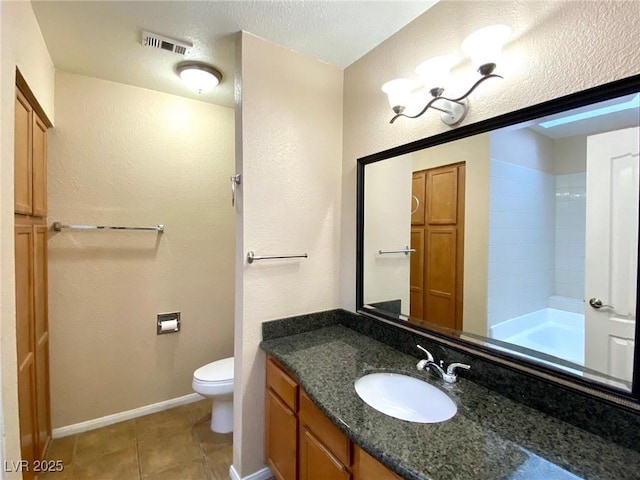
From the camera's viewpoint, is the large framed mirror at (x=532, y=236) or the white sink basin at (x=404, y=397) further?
the white sink basin at (x=404, y=397)

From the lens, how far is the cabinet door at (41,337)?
174cm

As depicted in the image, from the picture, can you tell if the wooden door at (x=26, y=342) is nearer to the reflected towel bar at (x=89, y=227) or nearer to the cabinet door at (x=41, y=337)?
the cabinet door at (x=41, y=337)

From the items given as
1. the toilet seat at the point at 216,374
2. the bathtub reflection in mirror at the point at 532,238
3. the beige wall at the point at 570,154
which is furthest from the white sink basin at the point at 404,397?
the toilet seat at the point at 216,374

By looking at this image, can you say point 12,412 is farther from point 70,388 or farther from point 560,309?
point 560,309

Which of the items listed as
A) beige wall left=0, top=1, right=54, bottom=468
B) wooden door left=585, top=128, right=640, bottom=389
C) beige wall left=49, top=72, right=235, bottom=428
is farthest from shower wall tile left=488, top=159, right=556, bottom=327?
beige wall left=49, top=72, right=235, bottom=428

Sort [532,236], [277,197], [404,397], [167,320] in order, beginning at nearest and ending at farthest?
[532,236], [404,397], [277,197], [167,320]

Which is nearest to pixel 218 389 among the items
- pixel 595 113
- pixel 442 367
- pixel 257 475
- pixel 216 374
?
pixel 216 374

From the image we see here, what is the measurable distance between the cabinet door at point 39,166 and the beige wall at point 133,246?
103 millimetres

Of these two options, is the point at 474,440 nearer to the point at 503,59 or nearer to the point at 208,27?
the point at 503,59

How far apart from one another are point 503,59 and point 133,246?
101 inches

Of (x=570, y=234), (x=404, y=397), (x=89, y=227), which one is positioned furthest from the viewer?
(x=89, y=227)

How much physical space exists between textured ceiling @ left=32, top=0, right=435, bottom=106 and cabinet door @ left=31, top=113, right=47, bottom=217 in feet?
1.58

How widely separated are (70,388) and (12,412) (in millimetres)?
1141

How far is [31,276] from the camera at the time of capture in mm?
1652
